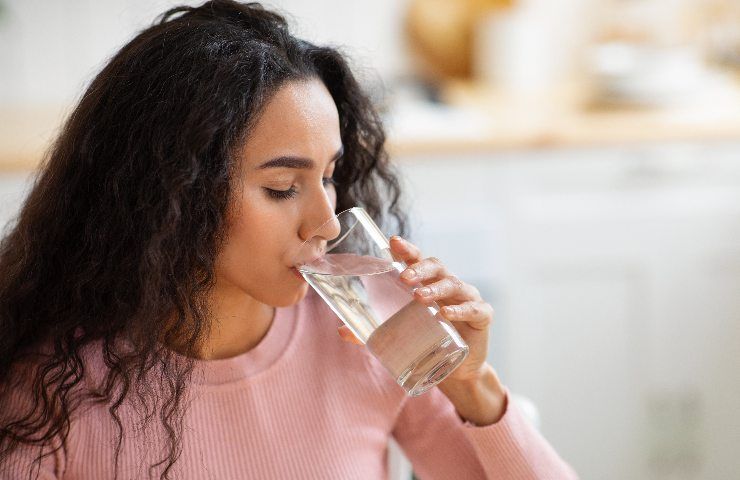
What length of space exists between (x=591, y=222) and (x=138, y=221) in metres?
1.51

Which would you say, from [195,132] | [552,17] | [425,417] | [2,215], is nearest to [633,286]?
[552,17]

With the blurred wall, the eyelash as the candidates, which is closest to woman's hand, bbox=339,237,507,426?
the eyelash

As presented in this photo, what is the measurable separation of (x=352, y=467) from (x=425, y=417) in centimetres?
12

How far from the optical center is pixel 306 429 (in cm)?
111

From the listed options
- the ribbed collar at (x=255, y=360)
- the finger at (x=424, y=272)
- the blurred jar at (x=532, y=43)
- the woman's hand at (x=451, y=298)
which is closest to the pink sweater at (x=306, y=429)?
the ribbed collar at (x=255, y=360)

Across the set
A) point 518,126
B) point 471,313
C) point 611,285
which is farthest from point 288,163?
point 611,285

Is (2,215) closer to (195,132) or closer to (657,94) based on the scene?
(195,132)

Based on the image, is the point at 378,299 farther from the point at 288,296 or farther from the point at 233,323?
the point at 233,323

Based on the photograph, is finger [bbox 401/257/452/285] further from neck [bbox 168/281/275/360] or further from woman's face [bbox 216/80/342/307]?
neck [bbox 168/281/275/360]

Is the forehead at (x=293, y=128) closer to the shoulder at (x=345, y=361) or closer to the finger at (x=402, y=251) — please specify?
the finger at (x=402, y=251)

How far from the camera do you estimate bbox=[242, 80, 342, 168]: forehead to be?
95 centimetres

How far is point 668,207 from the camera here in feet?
7.48

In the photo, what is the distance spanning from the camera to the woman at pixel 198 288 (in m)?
0.95

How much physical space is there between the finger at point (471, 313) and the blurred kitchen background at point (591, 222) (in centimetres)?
110
